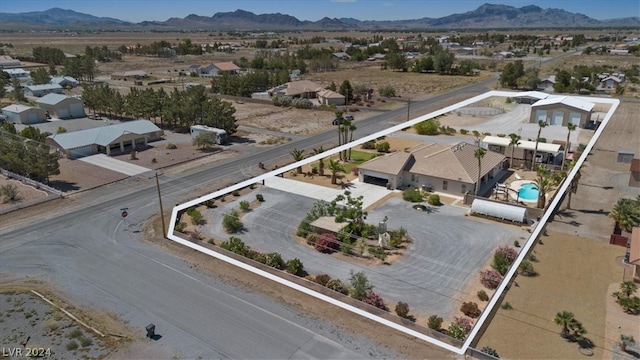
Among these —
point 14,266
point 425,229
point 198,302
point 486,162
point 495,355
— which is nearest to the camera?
point 495,355

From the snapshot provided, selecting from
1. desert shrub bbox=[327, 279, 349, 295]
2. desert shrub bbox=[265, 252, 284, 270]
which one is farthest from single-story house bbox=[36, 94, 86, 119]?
desert shrub bbox=[327, 279, 349, 295]

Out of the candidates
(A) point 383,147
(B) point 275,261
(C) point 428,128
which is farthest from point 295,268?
(C) point 428,128

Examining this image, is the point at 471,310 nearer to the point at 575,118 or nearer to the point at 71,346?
the point at 71,346

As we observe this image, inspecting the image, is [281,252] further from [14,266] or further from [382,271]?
[14,266]

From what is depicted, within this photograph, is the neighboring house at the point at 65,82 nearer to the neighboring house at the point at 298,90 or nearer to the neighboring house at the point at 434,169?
the neighboring house at the point at 298,90

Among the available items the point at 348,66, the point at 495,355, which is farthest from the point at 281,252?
the point at 348,66

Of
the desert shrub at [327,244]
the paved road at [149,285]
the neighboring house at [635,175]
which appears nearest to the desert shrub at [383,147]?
the paved road at [149,285]
